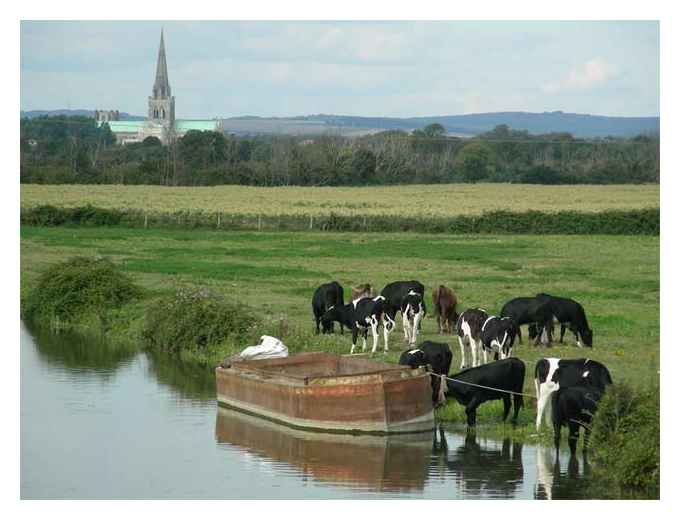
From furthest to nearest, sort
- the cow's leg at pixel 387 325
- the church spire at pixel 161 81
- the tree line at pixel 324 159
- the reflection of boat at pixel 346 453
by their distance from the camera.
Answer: the church spire at pixel 161 81 → the tree line at pixel 324 159 → the cow's leg at pixel 387 325 → the reflection of boat at pixel 346 453

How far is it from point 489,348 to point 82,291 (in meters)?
14.5

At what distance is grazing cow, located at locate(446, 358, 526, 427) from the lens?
70.9 ft

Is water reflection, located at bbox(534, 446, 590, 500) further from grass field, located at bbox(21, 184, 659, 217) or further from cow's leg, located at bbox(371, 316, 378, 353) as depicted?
grass field, located at bbox(21, 184, 659, 217)

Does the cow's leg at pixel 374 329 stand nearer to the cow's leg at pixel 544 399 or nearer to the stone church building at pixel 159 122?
the cow's leg at pixel 544 399

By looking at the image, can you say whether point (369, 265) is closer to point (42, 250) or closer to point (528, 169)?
point (42, 250)

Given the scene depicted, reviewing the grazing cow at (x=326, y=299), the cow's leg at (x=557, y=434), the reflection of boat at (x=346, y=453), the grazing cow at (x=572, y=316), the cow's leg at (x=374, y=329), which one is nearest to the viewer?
the reflection of boat at (x=346, y=453)

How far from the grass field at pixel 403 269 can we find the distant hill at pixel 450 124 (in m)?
30.4

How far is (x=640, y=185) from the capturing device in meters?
93.4

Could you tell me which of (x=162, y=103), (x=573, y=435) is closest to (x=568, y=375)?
(x=573, y=435)

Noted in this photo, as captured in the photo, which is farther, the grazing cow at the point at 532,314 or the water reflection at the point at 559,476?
the grazing cow at the point at 532,314

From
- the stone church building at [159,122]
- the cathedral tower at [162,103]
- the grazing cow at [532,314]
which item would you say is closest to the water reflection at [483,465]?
the grazing cow at [532,314]

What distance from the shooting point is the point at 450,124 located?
131 metres

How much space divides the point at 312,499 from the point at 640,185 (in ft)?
256

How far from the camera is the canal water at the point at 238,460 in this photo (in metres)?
19.1
